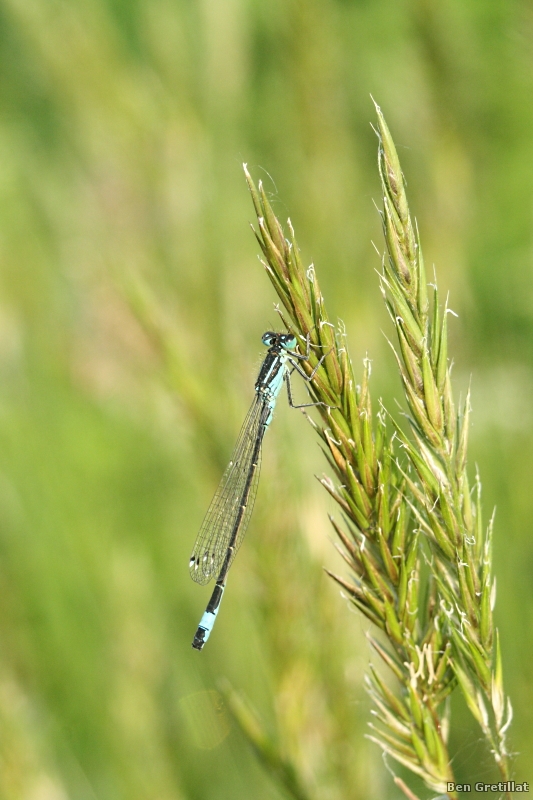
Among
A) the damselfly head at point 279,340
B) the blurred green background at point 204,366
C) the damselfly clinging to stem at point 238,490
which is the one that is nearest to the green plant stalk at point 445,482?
the blurred green background at point 204,366

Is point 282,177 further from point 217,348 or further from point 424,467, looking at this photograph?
point 424,467

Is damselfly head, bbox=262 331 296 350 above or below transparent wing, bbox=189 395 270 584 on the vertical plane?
above

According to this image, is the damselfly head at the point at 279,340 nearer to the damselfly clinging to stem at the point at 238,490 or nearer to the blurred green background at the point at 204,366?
the damselfly clinging to stem at the point at 238,490

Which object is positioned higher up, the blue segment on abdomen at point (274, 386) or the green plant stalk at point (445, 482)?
the blue segment on abdomen at point (274, 386)

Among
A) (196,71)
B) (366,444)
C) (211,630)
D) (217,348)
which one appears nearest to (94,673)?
(211,630)

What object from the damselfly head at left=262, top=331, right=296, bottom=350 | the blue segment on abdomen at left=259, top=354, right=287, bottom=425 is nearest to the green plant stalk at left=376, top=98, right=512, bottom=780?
the damselfly head at left=262, top=331, right=296, bottom=350

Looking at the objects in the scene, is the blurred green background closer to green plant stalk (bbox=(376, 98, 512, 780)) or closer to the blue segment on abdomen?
the blue segment on abdomen

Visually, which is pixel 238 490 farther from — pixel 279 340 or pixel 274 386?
pixel 279 340
